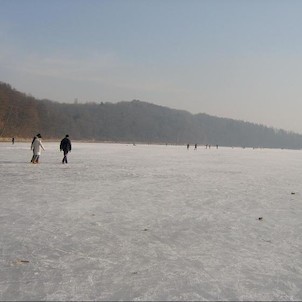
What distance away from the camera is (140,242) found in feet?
18.4

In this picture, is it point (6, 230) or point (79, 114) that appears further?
point (79, 114)

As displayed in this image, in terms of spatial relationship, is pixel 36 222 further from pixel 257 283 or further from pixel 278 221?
pixel 278 221

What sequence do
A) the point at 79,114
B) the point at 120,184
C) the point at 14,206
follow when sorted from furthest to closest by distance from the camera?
the point at 79,114
the point at 120,184
the point at 14,206

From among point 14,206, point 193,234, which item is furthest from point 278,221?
point 14,206

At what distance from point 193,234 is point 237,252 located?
104 centimetres

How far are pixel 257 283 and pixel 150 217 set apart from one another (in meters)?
3.37

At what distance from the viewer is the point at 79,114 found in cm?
17038

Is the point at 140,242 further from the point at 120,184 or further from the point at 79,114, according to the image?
the point at 79,114

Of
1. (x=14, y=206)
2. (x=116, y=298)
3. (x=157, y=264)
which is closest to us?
(x=116, y=298)

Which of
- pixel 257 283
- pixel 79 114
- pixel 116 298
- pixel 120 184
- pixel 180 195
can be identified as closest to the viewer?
pixel 116 298

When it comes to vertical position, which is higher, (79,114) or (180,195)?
(79,114)

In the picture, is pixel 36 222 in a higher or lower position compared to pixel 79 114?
lower

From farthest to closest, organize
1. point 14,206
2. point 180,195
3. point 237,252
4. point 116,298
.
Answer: point 180,195 → point 14,206 → point 237,252 → point 116,298

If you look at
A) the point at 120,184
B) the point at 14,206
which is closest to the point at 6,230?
the point at 14,206
